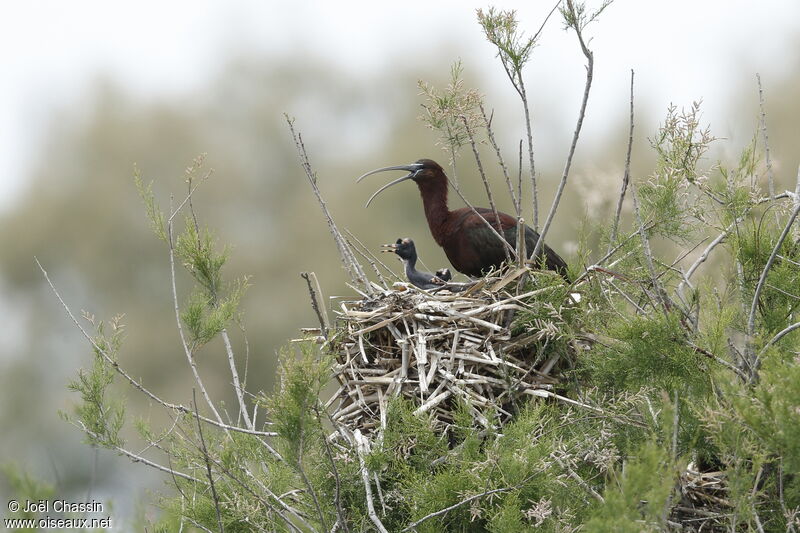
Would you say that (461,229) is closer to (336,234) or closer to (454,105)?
(336,234)

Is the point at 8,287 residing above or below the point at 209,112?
below

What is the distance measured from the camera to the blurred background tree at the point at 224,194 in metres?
18.7

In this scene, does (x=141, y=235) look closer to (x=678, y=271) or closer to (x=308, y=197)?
(x=308, y=197)

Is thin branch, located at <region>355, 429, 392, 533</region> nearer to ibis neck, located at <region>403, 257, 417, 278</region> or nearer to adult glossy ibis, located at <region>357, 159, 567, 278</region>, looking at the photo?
adult glossy ibis, located at <region>357, 159, 567, 278</region>

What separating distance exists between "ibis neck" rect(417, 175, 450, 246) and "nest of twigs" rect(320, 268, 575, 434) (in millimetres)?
1693

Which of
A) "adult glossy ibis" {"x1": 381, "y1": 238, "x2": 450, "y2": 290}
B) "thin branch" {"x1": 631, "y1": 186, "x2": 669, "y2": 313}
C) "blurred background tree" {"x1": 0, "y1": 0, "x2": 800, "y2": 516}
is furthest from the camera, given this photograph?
"blurred background tree" {"x1": 0, "y1": 0, "x2": 800, "y2": 516}

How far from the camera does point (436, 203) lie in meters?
7.26

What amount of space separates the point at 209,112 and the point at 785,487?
65.4ft

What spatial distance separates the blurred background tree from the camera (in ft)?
61.2

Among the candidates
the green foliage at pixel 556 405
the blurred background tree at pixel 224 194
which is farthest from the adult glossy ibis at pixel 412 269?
the blurred background tree at pixel 224 194

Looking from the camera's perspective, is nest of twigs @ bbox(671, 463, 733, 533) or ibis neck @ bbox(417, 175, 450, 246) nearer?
nest of twigs @ bbox(671, 463, 733, 533)

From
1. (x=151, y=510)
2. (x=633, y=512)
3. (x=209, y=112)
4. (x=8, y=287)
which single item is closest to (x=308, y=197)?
(x=209, y=112)

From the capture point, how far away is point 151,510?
627 cm

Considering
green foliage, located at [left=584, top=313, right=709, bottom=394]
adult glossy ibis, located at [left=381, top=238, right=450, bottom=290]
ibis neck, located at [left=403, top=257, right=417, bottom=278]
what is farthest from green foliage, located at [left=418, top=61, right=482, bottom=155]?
ibis neck, located at [left=403, top=257, right=417, bottom=278]
